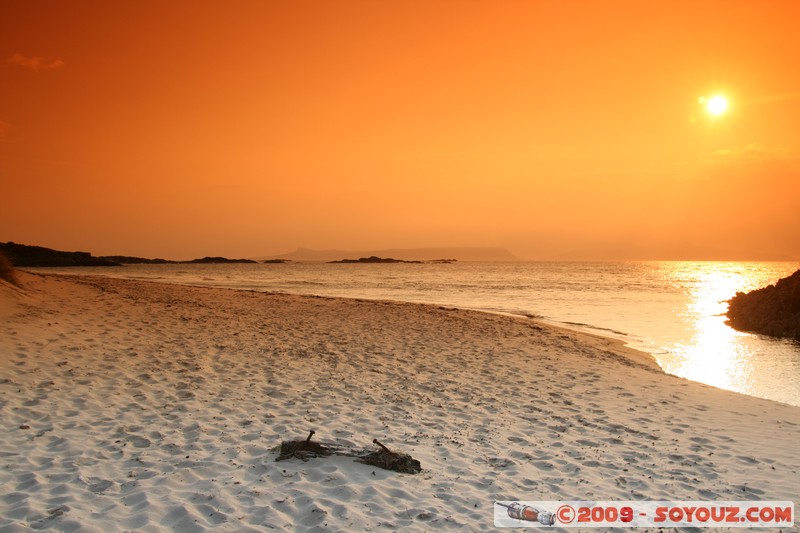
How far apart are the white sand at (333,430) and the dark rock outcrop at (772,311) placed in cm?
1444

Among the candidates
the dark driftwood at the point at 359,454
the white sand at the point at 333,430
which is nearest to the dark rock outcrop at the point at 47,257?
the white sand at the point at 333,430

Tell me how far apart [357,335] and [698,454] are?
11.5 metres

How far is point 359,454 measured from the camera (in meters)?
6.96

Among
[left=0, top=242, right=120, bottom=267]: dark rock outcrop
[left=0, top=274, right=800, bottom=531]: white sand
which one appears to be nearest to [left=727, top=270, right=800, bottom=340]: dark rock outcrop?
[left=0, top=274, right=800, bottom=531]: white sand

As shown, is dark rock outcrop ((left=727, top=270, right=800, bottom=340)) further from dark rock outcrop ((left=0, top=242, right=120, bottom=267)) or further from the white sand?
dark rock outcrop ((left=0, top=242, right=120, bottom=267))

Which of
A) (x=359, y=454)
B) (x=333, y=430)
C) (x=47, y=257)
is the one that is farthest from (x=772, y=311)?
(x=47, y=257)

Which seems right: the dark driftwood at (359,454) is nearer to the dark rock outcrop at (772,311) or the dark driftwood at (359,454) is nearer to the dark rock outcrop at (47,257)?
the dark rock outcrop at (772,311)

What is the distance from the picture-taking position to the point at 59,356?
37.3 feet

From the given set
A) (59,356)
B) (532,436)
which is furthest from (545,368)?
(59,356)

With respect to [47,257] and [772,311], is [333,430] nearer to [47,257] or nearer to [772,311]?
[772,311]

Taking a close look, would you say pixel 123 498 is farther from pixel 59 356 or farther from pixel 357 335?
pixel 357 335

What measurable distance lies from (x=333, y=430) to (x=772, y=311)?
27301 millimetres

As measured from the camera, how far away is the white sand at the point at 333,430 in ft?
18.4

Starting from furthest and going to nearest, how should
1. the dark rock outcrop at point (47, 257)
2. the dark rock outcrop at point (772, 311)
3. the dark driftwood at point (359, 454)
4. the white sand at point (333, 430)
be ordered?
the dark rock outcrop at point (47, 257) < the dark rock outcrop at point (772, 311) < the dark driftwood at point (359, 454) < the white sand at point (333, 430)
